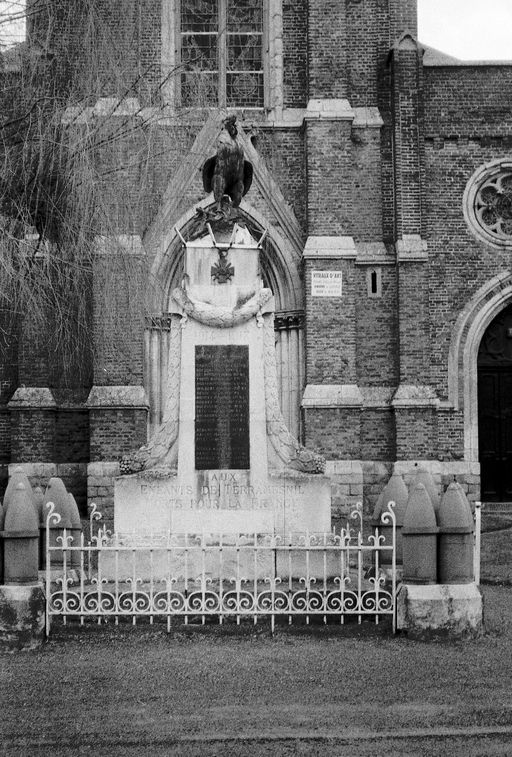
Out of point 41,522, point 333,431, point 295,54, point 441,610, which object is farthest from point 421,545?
point 295,54

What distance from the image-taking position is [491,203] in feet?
69.6

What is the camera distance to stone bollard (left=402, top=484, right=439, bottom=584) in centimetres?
823

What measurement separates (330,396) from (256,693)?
43.3 feet

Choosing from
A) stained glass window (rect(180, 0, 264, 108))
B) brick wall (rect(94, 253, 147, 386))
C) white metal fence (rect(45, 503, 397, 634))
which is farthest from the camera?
stained glass window (rect(180, 0, 264, 108))

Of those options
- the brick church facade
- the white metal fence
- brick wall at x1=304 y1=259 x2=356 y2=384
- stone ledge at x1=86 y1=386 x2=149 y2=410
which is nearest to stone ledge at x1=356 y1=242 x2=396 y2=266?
the brick church facade

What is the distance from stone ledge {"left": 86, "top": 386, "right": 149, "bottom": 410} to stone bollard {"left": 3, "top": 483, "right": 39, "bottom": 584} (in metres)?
11.1

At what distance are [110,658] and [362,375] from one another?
13292mm

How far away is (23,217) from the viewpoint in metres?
13.5

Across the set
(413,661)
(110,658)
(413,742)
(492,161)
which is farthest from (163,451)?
(492,161)

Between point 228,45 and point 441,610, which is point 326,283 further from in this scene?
point 441,610

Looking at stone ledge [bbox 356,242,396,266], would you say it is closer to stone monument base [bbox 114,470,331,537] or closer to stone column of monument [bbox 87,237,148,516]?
stone column of monument [bbox 87,237,148,516]

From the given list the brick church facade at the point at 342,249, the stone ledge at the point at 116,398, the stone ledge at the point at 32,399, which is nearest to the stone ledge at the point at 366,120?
the brick church facade at the point at 342,249

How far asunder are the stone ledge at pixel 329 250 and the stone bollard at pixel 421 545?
1196 cm

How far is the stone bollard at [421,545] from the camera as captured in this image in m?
8.23
